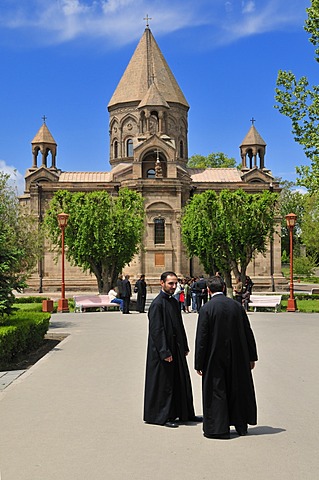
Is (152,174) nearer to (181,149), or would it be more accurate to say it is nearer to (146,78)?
(181,149)

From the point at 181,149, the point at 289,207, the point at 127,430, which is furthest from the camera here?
the point at 289,207

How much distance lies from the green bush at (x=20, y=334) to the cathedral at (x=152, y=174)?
92.0 ft

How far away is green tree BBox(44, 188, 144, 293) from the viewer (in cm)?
3322

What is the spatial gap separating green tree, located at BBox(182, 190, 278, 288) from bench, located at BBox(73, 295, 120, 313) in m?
9.12

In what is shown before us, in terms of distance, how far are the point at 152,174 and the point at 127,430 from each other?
153 feet

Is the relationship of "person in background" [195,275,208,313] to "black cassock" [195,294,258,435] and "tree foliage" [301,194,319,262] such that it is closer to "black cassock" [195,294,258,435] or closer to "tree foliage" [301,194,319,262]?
"black cassock" [195,294,258,435]

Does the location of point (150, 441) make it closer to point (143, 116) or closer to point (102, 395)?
point (102, 395)

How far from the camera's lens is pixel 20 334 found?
1378 cm

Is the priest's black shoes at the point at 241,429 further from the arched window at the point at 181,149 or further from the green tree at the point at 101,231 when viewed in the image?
the arched window at the point at 181,149

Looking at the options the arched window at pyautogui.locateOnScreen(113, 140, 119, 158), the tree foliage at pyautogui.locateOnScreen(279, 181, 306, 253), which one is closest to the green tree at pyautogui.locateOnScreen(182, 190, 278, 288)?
the arched window at pyautogui.locateOnScreen(113, 140, 119, 158)

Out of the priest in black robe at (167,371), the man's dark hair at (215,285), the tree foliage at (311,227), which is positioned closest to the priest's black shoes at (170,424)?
the priest in black robe at (167,371)

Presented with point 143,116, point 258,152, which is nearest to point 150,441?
point 143,116

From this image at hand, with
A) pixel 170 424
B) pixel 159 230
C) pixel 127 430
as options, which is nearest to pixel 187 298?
pixel 170 424

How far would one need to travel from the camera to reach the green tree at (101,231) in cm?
3322
